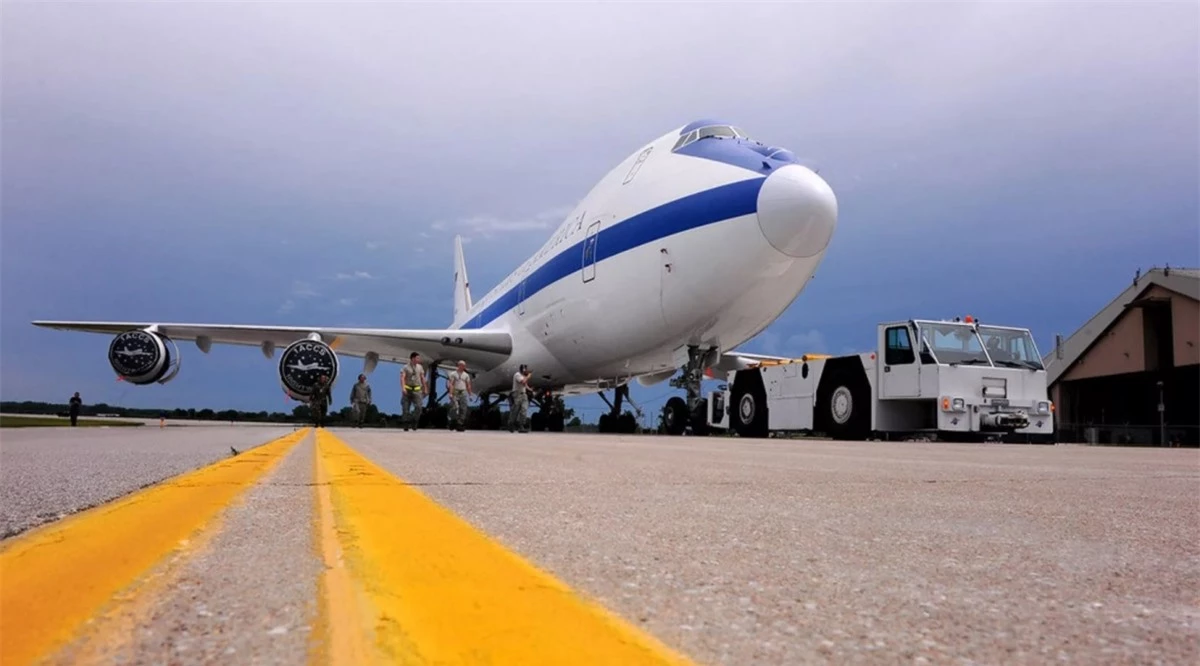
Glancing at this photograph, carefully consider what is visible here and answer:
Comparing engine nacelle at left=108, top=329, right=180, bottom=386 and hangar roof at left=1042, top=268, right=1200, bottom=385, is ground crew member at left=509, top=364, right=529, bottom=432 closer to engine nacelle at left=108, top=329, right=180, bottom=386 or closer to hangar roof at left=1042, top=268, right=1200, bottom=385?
engine nacelle at left=108, top=329, right=180, bottom=386

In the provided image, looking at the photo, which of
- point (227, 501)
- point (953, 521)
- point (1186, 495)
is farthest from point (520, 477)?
point (1186, 495)

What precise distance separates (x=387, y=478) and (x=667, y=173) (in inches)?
368

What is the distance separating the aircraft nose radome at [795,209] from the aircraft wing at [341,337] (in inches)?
335

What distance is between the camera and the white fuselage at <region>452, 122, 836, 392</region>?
10.2m

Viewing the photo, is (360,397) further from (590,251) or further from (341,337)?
(590,251)

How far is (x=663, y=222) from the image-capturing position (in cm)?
1148

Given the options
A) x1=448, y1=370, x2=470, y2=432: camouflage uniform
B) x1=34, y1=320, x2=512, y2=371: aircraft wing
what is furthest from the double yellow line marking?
x1=34, y1=320, x2=512, y2=371: aircraft wing

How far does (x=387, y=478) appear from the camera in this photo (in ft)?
10.8

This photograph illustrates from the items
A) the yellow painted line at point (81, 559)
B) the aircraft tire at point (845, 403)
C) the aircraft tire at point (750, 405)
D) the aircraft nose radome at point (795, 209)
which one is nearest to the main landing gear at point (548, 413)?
the aircraft tire at point (750, 405)

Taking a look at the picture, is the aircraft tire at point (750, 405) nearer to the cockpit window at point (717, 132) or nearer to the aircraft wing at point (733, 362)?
the aircraft wing at point (733, 362)

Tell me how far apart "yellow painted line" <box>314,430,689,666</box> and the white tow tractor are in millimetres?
11609

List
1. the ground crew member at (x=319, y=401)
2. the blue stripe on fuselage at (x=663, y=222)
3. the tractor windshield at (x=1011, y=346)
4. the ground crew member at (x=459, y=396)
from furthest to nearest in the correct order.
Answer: the ground crew member at (x=319, y=401)
the ground crew member at (x=459, y=396)
the tractor windshield at (x=1011, y=346)
the blue stripe on fuselage at (x=663, y=222)

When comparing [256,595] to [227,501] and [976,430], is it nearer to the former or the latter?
[227,501]

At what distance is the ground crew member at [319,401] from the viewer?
14.5 meters
